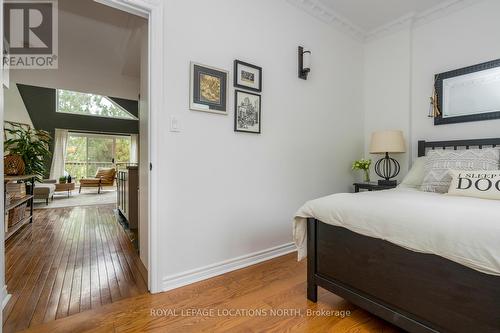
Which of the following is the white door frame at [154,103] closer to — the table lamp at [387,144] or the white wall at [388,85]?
the table lamp at [387,144]

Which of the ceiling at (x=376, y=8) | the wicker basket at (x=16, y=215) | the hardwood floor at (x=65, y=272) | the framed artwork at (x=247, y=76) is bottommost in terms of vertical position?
the hardwood floor at (x=65, y=272)

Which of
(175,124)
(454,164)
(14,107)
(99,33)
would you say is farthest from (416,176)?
(14,107)

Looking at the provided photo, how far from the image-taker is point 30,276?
2041 millimetres

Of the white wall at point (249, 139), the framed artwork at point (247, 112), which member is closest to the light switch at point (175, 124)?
the white wall at point (249, 139)

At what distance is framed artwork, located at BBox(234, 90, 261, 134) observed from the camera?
2.24 metres

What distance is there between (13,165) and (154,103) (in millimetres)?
2651

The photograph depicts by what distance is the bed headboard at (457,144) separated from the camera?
242cm

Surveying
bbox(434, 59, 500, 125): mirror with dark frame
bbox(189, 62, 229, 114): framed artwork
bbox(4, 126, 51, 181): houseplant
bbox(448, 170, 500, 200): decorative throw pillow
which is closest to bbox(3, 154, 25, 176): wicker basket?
bbox(4, 126, 51, 181): houseplant

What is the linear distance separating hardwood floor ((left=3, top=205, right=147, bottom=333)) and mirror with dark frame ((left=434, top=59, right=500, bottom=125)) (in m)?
3.50

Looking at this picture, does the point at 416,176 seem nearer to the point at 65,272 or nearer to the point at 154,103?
the point at 154,103

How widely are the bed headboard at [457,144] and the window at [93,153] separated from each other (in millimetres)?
8298

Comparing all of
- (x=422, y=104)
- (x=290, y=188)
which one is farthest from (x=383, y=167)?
(x=290, y=188)

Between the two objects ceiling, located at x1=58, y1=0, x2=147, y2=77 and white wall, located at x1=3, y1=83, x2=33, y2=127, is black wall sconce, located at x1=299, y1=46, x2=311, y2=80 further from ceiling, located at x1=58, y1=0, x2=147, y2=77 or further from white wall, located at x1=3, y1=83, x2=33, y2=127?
white wall, located at x1=3, y1=83, x2=33, y2=127

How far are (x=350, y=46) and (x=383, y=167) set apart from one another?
168 centimetres
